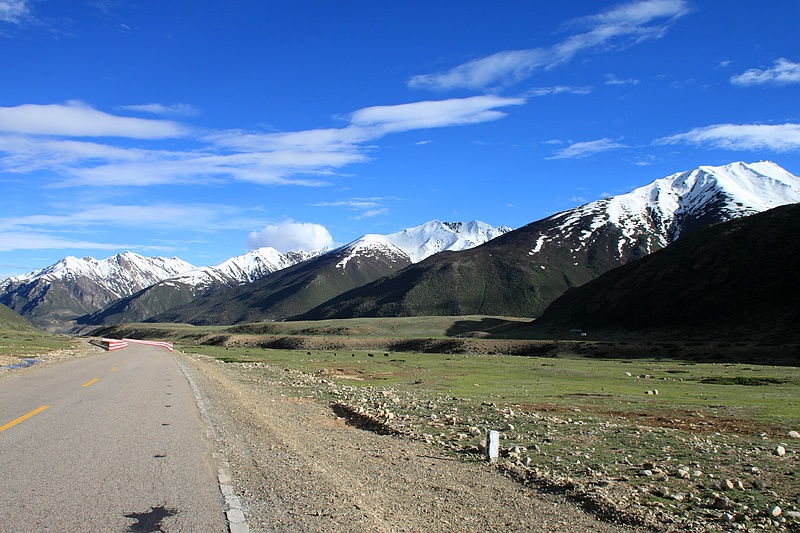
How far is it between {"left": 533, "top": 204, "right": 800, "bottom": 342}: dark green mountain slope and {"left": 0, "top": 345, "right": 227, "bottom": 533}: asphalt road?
333 feet

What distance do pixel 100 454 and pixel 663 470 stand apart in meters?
12.2

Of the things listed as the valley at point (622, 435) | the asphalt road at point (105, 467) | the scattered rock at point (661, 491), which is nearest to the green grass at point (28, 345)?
the valley at point (622, 435)

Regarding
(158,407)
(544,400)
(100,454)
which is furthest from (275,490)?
(544,400)

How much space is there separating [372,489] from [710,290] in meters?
137

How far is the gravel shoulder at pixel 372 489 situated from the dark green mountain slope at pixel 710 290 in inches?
3858

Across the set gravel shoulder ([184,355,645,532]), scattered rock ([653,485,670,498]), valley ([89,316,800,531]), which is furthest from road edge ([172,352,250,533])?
scattered rock ([653,485,670,498])

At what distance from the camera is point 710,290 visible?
12812 cm

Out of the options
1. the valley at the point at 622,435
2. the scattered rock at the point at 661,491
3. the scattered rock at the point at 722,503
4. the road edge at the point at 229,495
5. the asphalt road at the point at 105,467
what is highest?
the asphalt road at the point at 105,467

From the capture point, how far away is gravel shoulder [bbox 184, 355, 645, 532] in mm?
8953

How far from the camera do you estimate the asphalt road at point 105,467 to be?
26.9ft

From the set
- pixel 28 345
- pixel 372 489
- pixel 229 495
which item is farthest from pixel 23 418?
pixel 28 345

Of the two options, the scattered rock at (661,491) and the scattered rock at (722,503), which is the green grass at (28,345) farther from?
the scattered rock at (722,503)

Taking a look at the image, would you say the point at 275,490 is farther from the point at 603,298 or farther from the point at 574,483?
the point at 603,298

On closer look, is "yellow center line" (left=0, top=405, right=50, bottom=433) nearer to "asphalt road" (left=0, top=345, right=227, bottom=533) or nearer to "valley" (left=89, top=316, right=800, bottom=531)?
"asphalt road" (left=0, top=345, right=227, bottom=533)
